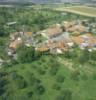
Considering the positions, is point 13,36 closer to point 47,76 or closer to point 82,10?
point 47,76

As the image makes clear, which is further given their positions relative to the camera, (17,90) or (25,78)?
(25,78)

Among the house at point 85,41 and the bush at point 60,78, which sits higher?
the bush at point 60,78

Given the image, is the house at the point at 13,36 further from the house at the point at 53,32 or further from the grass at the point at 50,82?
the grass at the point at 50,82

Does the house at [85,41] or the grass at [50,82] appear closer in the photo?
the grass at [50,82]

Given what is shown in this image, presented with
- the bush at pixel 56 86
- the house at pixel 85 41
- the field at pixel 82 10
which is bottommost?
the field at pixel 82 10

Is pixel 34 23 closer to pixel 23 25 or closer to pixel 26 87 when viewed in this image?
pixel 23 25

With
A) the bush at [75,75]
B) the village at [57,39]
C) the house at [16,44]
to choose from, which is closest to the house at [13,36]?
the village at [57,39]

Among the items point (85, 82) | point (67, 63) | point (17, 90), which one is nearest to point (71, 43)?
point (67, 63)

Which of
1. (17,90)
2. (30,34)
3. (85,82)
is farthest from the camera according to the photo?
(30,34)
